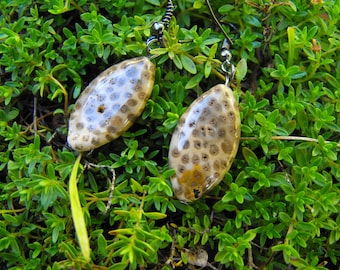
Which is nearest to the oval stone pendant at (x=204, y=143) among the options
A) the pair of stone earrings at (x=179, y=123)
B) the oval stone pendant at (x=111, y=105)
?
the pair of stone earrings at (x=179, y=123)

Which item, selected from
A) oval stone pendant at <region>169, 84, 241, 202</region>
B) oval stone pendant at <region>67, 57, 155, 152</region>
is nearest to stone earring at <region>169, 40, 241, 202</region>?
oval stone pendant at <region>169, 84, 241, 202</region>

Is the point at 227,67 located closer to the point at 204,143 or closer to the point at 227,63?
the point at 227,63

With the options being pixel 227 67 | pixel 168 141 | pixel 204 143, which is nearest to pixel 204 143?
pixel 204 143

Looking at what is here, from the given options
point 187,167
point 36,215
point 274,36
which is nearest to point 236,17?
point 274,36

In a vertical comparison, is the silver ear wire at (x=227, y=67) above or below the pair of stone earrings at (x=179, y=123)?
above

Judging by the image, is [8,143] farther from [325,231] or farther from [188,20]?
[325,231]

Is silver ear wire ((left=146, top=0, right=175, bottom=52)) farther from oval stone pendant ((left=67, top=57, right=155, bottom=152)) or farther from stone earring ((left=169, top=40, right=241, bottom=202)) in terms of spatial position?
stone earring ((left=169, top=40, right=241, bottom=202))

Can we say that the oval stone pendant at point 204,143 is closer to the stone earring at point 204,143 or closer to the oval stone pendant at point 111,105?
the stone earring at point 204,143
